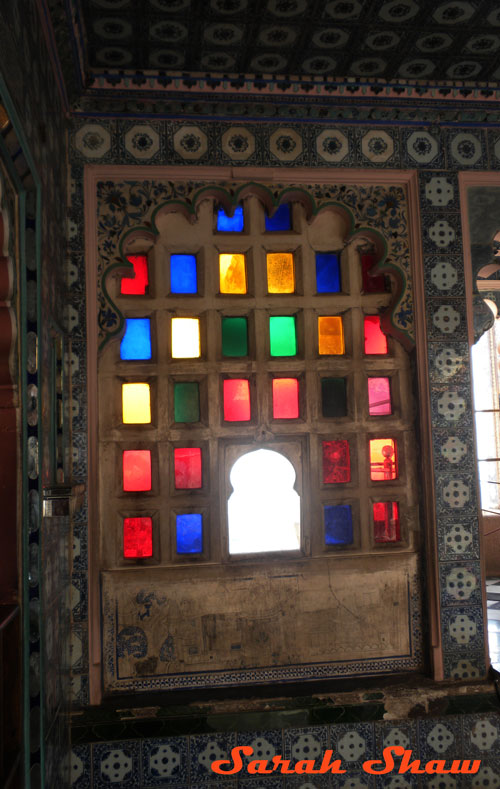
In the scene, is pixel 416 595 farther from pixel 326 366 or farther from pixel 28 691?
pixel 28 691

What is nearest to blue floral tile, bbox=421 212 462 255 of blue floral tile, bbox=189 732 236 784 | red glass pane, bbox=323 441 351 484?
red glass pane, bbox=323 441 351 484

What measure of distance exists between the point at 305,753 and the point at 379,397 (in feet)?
6.14

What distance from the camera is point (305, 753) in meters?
3.38

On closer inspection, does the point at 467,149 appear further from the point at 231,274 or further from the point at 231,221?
the point at 231,274

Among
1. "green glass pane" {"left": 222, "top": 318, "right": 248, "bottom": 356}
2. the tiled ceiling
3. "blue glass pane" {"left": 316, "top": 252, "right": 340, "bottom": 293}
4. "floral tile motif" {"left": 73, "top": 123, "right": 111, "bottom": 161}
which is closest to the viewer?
the tiled ceiling

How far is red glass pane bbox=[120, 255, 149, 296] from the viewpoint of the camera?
12.2 ft

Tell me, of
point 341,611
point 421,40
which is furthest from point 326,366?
point 421,40

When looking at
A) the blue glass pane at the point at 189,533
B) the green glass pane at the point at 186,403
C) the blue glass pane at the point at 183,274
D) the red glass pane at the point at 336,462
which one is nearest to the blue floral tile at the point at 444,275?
the red glass pane at the point at 336,462

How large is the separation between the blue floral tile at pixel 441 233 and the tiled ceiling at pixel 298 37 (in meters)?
0.75

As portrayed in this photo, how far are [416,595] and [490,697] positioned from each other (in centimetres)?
61

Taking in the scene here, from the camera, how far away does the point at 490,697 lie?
355cm

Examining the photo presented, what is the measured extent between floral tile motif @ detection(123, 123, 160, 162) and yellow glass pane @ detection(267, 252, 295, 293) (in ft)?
2.74

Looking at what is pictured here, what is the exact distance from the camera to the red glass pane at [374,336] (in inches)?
153

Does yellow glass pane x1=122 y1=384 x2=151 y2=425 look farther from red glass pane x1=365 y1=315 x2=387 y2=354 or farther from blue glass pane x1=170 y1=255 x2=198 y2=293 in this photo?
red glass pane x1=365 y1=315 x2=387 y2=354
